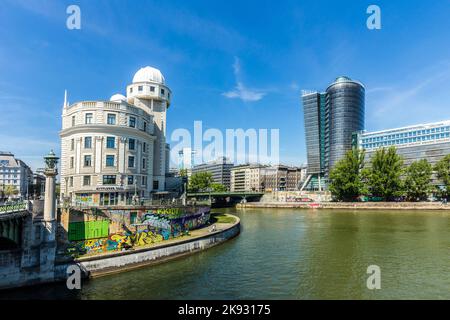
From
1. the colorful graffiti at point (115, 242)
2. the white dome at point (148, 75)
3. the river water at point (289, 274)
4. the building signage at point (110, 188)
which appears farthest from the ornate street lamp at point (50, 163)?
the white dome at point (148, 75)

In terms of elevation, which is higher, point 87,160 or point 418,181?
point 87,160

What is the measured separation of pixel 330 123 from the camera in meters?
172

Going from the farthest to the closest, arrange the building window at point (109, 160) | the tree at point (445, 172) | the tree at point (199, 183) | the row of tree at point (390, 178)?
the tree at point (199, 183) → the row of tree at point (390, 178) → the tree at point (445, 172) → the building window at point (109, 160)

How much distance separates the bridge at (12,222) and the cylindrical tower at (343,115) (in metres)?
166

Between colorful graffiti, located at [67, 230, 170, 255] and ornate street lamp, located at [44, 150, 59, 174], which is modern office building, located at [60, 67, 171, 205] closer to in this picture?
colorful graffiti, located at [67, 230, 170, 255]

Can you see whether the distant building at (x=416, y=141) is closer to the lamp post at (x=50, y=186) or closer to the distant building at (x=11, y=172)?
the lamp post at (x=50, y=186)

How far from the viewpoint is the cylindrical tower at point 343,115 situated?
166125 millimetres

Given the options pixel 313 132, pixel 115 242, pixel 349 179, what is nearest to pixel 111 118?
pixel 115 242

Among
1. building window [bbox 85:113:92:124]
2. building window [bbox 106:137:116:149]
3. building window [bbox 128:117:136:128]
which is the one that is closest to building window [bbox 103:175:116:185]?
building window [bbox 106:137:116:149]

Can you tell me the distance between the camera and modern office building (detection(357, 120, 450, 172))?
429ft

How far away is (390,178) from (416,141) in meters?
50.3

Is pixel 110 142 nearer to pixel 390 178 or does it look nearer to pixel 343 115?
pixel 390 178
